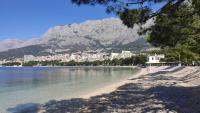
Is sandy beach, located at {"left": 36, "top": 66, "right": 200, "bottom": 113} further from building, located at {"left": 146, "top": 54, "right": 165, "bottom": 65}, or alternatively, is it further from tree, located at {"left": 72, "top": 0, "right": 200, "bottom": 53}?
building, located at {"left": 146, "top": 54, "right": 165, "bottom": 65}

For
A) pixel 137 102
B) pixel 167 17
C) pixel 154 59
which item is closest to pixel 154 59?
pixel 154 59

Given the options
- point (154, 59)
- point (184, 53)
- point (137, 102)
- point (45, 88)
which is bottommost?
point (45, 88)

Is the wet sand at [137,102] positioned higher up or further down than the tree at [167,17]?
further down

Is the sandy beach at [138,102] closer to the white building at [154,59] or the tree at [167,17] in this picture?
the tree at [167,17]

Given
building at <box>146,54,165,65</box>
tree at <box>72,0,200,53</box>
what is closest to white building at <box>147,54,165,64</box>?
building at <box>146,54,165,65</box>

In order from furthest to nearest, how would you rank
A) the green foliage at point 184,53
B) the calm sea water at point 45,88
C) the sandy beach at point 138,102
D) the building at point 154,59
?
the building at point 154,59, the green foliage at point 184,53, the calm sea water at point 45,88, the sandy beach at point 138,102

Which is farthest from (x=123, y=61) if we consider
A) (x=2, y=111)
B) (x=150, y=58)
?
(x=2, y=111)

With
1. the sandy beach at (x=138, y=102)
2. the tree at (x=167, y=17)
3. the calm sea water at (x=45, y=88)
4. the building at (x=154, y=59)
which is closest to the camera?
the tree at (x=167, y=17)

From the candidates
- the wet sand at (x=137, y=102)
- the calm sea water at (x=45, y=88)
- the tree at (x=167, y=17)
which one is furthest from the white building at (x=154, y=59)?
the tree at (x=167, y=17)

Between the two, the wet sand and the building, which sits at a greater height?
the building

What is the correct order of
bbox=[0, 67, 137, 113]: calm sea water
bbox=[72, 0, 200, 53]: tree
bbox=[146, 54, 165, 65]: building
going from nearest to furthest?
bbox=[72, 0, 200, 53]: tree < bbox=[0, 67, 137, 113]: calm sea water < bbox=[146, 54, 165, 65]: building

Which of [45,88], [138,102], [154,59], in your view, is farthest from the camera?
[154,59]

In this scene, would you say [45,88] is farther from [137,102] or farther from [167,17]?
[167,17]

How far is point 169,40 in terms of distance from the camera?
1600 centimetres
